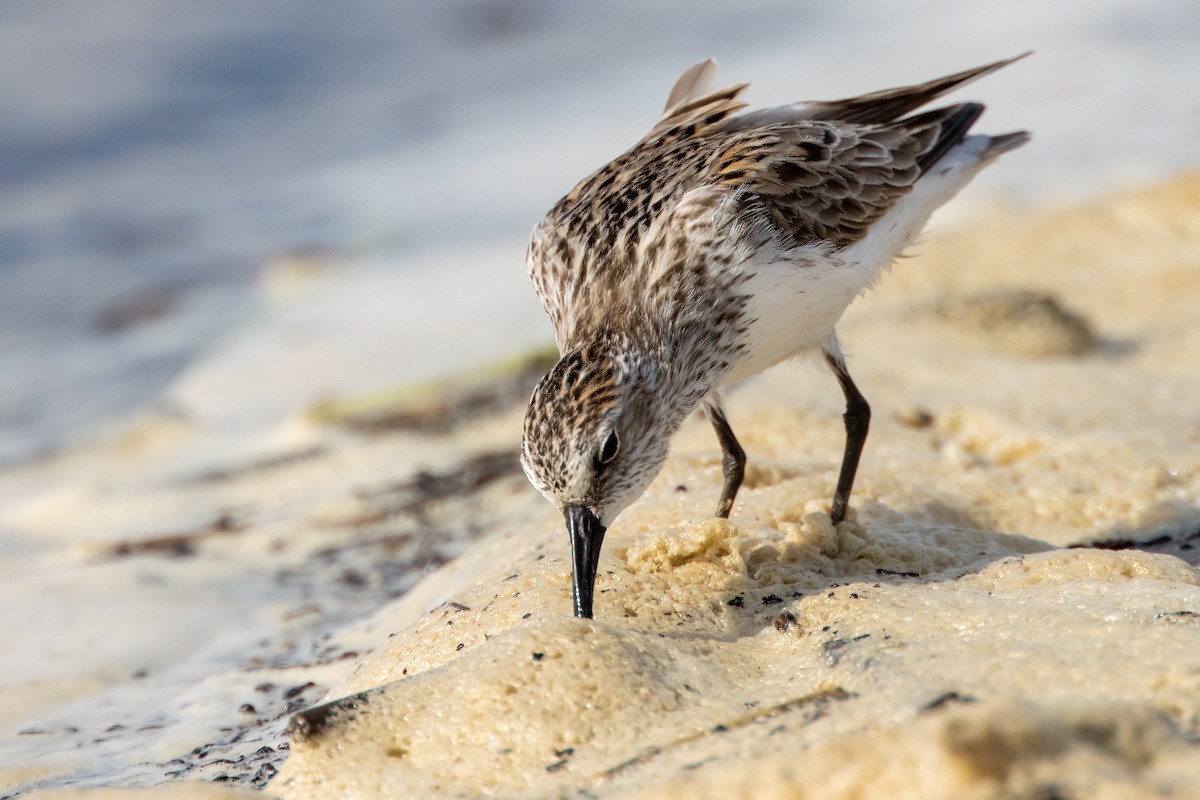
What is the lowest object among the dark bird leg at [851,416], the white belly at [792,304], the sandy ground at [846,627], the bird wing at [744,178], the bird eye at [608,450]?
the sandy ground at [846,627]

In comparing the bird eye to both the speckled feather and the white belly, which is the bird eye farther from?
the white belly

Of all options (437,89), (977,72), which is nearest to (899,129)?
(977,72)

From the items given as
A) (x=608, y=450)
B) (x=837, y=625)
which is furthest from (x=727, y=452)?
(x=837, y=625)

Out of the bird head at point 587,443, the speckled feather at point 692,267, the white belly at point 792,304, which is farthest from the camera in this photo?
the white belly at point 792,304

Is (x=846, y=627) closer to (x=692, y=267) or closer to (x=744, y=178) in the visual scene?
(x=692, y=267)

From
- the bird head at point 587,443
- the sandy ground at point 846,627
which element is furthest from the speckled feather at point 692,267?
the sandy ground at point 846,627

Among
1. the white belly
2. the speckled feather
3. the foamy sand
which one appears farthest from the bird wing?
the foamy sand

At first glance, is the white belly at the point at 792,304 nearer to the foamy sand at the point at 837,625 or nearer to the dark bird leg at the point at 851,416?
the dark bird leg at the point at 851,416
